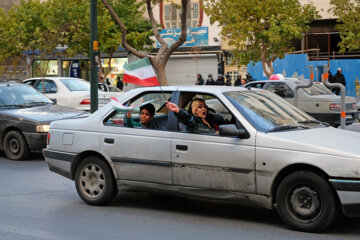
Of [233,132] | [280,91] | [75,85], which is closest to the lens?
[233,132]

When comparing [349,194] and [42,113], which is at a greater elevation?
[42,113]

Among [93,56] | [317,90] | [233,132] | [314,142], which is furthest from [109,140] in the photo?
[317,90]

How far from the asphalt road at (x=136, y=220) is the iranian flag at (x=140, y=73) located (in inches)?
61.7

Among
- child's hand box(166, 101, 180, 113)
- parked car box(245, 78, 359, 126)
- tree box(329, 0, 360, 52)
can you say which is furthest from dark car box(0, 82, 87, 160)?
tree box(329, 0, 360, 52)

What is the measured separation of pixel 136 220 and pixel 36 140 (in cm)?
543

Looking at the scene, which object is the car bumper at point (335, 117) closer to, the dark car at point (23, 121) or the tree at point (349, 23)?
the dark car at point (23, 121)

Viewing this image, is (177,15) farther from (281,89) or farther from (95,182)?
(95,182)

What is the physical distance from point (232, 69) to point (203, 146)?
110ft

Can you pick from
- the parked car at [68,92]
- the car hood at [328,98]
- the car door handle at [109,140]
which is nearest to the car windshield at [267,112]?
the car door handle at [109,140]

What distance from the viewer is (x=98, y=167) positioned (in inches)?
273

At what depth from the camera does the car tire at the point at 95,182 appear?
6.89 m

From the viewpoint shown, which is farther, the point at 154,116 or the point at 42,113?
the point at 42,113

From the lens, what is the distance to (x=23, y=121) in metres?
11.3

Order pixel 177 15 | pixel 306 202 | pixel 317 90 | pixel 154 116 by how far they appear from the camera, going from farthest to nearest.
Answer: pixel 177 15 < pixel 317 90 < pixel 154 116 < pixel 306 202
